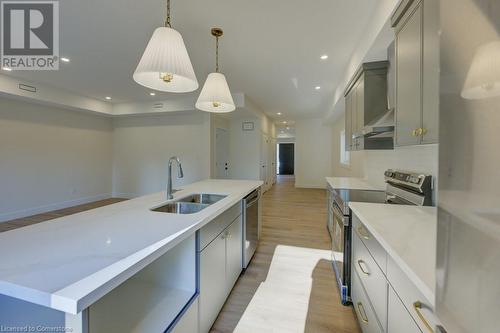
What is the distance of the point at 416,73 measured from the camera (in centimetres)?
131

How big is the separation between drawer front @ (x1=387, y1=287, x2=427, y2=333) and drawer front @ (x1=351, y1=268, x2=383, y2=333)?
0.20 metres

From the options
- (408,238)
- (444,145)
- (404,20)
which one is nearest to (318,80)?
(404,20)

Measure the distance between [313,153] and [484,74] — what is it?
26.2 ft

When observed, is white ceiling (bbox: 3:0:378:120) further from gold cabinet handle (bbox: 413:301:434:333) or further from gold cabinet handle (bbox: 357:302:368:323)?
gold cabinet handle (bbox: 357:302:368:323)

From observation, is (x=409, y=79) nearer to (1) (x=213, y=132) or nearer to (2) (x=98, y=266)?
(2) (x=98, y=266)

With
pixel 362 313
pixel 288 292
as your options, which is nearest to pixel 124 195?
pixel 288 292

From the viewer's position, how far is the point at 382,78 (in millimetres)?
2369

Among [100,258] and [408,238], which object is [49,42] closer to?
[100,258]

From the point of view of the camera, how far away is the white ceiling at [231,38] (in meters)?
2.05

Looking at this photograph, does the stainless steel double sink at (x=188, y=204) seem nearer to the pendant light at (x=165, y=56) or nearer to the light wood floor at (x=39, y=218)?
the pendant light at (x=165, y=56)

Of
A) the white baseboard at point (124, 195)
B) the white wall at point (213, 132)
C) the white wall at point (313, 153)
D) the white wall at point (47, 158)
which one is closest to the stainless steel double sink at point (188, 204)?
the white wall at point (213, 132)

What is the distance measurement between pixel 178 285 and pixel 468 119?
1538 millimetres

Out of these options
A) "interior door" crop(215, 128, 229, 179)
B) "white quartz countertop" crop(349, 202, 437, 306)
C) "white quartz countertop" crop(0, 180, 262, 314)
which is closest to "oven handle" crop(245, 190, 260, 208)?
"white quartz countertop" crop(0, 180, 262, 314)

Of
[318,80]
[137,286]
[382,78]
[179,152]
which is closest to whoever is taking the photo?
[137,286]
